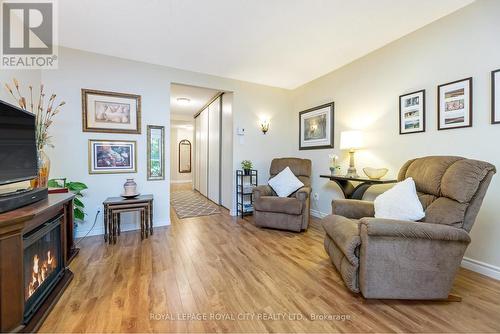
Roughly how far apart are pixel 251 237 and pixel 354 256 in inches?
60.2

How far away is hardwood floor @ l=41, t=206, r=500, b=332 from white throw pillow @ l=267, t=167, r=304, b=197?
983mm

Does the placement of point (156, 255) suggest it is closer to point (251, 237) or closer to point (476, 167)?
point (251, 237)

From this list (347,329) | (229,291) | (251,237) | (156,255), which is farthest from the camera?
(251,237)

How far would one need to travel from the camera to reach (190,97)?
488 cm

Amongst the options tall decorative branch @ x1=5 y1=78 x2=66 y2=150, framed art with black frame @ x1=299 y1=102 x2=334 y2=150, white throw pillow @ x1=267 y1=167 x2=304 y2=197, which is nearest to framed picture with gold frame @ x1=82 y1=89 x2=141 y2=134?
tall decorative branch @ x1=5 y1=78 x2=66 y2=150

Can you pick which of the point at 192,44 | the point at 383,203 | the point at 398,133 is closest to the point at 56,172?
the point at 192,44

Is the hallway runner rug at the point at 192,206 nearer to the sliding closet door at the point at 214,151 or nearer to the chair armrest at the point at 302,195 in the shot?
the sliding closet door at the point at 214,151

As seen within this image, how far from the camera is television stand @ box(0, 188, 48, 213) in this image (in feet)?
3.99

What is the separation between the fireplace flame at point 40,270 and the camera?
1.39 metres

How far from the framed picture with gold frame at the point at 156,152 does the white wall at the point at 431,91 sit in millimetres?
2781

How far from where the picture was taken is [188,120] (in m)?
7.33

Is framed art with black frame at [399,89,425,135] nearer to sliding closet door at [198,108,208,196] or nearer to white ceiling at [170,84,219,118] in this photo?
white ceiling at [170,84,219,118]

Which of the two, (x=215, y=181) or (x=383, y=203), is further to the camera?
(x=215, y=181)

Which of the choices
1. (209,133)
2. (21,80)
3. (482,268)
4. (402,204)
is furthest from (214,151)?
(482,268)
